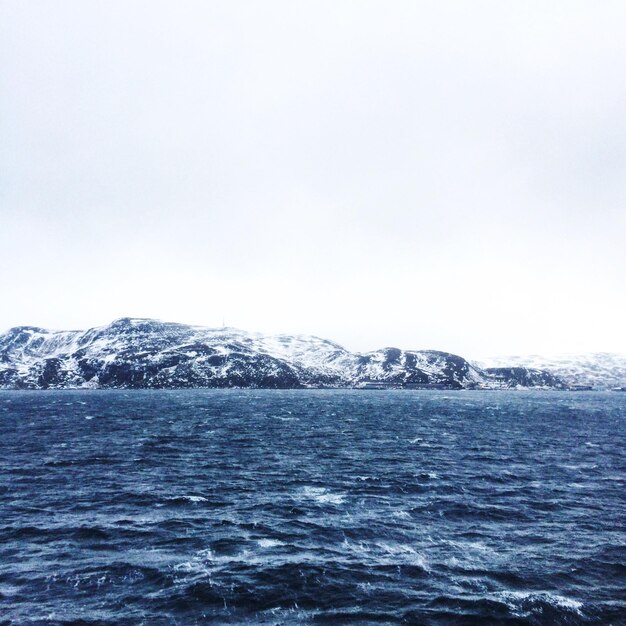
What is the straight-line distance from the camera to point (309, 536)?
136ft

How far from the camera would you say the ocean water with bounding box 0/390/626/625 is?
29.4 meters

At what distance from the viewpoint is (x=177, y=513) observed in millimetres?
47188

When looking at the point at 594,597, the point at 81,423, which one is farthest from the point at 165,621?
the point at 81,423

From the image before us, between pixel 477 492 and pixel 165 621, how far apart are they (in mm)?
42581

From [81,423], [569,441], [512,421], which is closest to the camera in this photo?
[569,441]

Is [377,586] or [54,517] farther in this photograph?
[54,517]

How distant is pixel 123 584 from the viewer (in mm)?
31812

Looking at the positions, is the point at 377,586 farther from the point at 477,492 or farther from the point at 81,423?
the point at 81,423

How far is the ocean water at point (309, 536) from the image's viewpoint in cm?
2944

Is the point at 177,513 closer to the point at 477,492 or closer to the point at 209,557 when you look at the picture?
the point at 209,557

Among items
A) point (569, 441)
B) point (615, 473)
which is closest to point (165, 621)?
point (615, 473)

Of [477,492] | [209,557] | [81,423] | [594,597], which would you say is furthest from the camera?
[81,423]

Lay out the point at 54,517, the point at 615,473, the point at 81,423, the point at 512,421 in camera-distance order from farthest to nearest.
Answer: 1. the point at 512,421
2. the point at 81,423
3. the point at 615,473
4. the point at 54,517

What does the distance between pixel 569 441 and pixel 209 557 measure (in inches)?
3794
